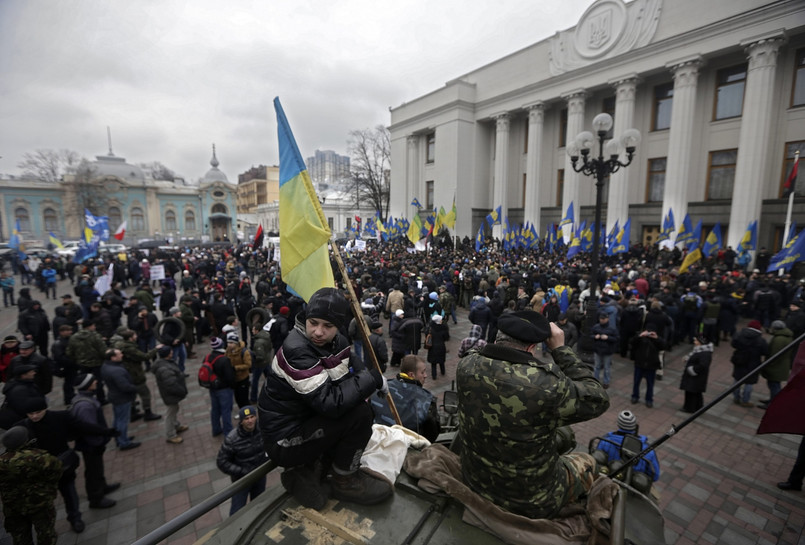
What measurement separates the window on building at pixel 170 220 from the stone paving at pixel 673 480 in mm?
61417

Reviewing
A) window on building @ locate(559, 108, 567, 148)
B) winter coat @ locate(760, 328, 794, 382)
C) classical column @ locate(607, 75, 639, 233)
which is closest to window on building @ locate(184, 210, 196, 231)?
window on building @ locate(559, 108, 567, 148)

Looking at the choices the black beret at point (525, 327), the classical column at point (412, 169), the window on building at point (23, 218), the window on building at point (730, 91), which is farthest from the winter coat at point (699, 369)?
the window on building at point (23, 218)

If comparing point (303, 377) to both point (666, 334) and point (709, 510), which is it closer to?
point (709, 510)

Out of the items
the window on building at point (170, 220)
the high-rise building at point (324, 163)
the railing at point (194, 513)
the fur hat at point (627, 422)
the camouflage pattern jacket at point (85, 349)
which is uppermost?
the high-rise building at point (324, 163)

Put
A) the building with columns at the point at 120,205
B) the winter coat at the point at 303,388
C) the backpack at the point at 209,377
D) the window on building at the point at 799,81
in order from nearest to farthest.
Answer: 1. the winter coat at the point at 303,388
2. the backpack at the point at 209,377
3. the window on building at the point at 799,81
4. the building with columns at the point at 120,205

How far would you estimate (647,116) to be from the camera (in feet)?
80.2

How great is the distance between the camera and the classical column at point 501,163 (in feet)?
104

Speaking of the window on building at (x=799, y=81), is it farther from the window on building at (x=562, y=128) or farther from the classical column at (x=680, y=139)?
the window on building at (x=562, y=128)

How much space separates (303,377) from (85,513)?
194 inches

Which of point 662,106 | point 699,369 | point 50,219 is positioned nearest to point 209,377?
A: point 699,369

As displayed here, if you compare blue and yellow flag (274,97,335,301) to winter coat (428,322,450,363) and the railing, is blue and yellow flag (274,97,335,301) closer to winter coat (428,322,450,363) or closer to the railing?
the railing

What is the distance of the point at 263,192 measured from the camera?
316 feet

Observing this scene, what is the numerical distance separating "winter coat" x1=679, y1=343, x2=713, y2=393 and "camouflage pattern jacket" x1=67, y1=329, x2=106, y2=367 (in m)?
10.3

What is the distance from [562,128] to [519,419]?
3202 centimetres
